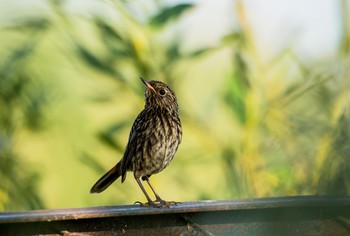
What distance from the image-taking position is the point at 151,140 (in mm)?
2979

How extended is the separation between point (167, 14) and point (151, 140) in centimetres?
64

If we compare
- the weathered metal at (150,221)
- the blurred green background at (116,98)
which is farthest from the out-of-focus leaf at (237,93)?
the weathered metal at (150,221)

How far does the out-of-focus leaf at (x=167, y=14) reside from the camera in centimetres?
242

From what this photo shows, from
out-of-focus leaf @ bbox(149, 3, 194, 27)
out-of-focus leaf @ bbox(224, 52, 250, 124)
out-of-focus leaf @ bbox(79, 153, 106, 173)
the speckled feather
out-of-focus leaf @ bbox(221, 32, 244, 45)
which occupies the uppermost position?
out-of-focus leaf @ bbox(149, 3, 194, 27)

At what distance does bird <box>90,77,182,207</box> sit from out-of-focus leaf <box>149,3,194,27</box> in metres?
0.20

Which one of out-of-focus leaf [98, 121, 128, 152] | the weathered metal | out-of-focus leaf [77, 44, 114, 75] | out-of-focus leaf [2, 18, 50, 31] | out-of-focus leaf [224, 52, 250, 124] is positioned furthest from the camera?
out-of-focus leaf [98, 121, 128, 152]

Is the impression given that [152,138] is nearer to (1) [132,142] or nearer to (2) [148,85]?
(1) [132,142]

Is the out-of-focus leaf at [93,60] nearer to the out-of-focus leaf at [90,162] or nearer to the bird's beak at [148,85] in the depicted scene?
the bird's beak at [148,85]

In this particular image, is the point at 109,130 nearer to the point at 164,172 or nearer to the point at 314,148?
the point at 164,172

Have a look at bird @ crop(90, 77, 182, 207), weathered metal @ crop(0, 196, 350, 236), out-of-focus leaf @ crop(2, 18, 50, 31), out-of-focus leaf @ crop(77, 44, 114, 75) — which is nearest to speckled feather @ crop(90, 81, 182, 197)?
bird @ crop(90, 77, 182, 207)

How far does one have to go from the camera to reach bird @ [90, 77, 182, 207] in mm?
2828

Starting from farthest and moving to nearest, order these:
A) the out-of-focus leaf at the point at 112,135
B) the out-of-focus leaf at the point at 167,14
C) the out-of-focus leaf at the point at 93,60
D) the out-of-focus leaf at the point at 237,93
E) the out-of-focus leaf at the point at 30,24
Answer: the out-of-focus leaf at the point at 112,135 → the out-of-focus leaf at the point at 93,60 → the out-of-focus leaf at the point at 237,93 → the out-of-focus leaf at the point at 167,14 → the out-of-focus leaf at the point at 30,24

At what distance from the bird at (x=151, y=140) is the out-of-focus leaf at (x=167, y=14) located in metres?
0.20

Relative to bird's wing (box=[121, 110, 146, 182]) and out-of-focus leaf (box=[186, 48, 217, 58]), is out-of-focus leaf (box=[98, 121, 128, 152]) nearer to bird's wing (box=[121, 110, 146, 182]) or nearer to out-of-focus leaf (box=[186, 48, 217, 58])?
bird's wing (box=[121, 110, 146, 182])
